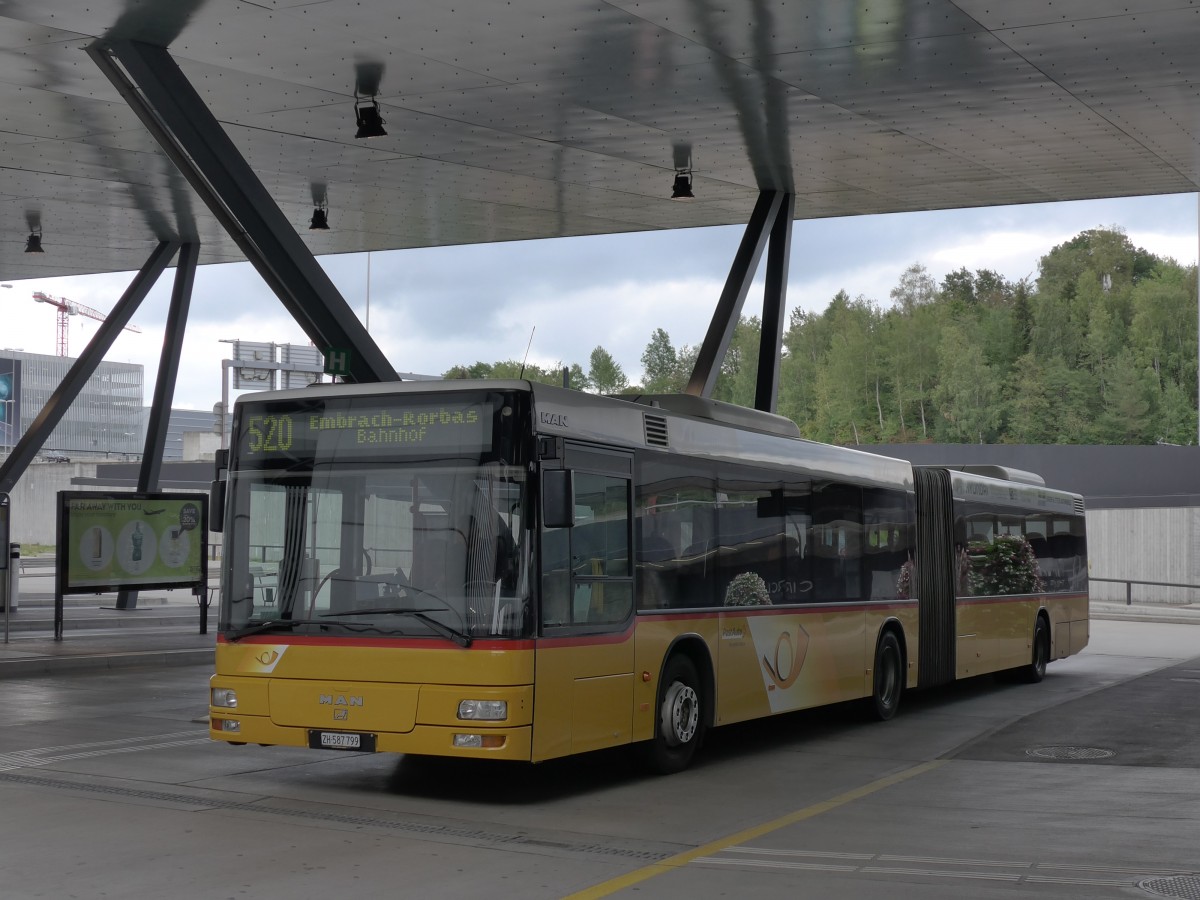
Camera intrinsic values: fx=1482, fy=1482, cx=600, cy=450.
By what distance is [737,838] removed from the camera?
Answer: 903cm

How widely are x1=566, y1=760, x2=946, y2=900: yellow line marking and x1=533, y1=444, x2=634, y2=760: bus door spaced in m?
1.51

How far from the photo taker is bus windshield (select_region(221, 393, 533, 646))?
9.90 metres

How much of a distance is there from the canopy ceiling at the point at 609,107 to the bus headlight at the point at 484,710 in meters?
6.30

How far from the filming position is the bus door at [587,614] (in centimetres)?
1006

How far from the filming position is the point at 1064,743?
14391 mm

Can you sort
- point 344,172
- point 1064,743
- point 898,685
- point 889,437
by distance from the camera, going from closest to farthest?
point 1064,743
point 898,685
point 344,172
point 889,437

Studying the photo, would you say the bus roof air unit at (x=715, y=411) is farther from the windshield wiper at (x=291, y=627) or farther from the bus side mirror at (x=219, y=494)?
the bus side mirror at (x=219, y=494)

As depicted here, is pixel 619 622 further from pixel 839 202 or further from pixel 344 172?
pixel 839 202

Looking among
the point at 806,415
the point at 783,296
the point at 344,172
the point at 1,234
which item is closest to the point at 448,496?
the point at 344,172

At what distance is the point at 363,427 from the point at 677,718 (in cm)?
345

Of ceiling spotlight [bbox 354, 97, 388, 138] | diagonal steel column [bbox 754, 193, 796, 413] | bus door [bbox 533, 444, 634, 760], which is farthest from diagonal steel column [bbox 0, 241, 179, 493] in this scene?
bus door [bbox 533, 444, 634, 760]

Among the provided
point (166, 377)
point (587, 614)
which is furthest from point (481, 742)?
point (166, 377)

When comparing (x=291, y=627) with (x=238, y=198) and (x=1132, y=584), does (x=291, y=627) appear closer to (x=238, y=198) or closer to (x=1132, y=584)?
(x=238, y=198)

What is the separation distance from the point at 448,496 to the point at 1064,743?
7.46 m
